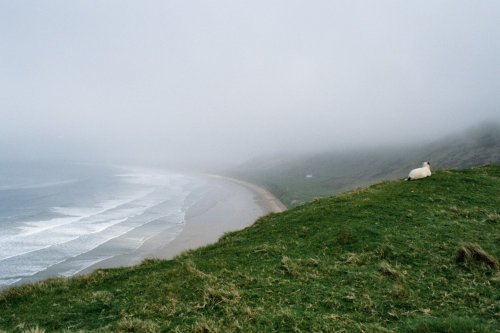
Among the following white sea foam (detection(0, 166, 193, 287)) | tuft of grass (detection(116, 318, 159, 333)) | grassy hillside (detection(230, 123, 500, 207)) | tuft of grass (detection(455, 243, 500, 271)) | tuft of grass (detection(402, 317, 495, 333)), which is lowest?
grassy hillside (detection(230, 123, 500, 207))

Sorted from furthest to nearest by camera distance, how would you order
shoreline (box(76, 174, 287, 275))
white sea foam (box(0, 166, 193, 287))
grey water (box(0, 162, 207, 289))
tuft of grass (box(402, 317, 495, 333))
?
shoreline (box(76, 174, 287, 275)) < grey water (box(0, 162, 207, 289)) < white sea foam (box(0, 166, 193, 287)) < tuft of grass (box(402, 317, 495, 333))

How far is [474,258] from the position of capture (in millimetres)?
12961

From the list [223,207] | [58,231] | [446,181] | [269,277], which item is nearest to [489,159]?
[223,207]

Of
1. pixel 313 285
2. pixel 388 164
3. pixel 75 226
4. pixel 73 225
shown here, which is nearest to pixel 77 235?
pixel 75 226

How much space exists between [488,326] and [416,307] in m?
2.02

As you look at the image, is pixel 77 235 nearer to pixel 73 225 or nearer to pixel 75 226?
pixel 75 226

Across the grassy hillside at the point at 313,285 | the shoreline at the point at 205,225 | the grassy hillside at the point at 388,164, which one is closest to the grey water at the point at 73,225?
the shoreline at the point at 205,225

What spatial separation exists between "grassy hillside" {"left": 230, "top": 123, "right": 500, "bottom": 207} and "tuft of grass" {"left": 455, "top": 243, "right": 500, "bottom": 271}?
90300mm

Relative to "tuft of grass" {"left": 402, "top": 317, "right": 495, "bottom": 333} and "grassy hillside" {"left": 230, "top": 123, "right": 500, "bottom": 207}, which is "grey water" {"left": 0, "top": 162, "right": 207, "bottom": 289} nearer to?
"tuft of grass" {"left": 402, "top": 317, "right": 495, "bottom": 333}

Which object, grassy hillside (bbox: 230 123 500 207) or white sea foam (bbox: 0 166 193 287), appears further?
grassy hillside (bbox: 230 123 500 207)

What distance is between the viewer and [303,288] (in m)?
12.0

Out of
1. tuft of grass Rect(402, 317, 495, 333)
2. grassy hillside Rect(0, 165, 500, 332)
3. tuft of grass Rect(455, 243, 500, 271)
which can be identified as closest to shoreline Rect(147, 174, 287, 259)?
grassy hillside Rect(0, 165, 500, 332)

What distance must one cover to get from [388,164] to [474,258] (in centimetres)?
15853

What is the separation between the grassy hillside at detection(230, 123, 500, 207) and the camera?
130200 millimetres
